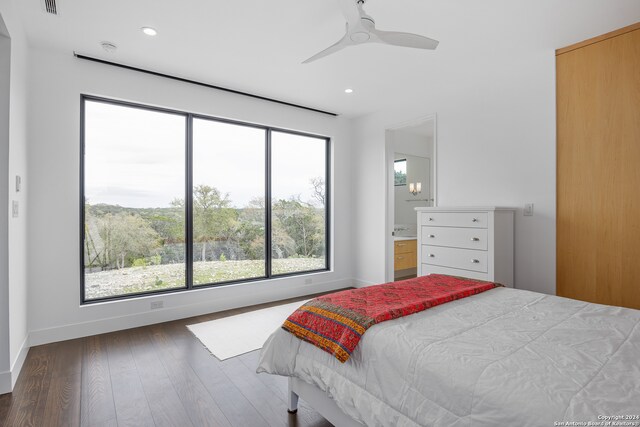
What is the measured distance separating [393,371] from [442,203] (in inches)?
116

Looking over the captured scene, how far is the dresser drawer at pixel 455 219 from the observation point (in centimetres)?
310

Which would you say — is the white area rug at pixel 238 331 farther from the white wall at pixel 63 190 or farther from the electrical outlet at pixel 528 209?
the electrical outlet at pixel 528 209

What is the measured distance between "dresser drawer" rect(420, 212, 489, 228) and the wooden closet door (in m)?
0.66

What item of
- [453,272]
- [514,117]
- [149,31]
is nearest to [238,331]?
[453,272]

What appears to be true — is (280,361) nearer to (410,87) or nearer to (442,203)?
(442,203)

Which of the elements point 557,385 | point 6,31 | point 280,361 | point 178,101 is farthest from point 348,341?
point 178,101

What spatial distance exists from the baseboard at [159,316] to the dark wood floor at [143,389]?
109mm

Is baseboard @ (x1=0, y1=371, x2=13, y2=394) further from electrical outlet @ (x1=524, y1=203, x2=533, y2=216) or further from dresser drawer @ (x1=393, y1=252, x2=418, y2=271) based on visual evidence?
dresser drawer @ (x1=393, y1=252, x2=418, y2=271)

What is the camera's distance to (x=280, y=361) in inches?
70.3

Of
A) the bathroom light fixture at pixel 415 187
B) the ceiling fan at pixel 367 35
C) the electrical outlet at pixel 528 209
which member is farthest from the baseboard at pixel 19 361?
the bathroom light fixture at pixel 415 187

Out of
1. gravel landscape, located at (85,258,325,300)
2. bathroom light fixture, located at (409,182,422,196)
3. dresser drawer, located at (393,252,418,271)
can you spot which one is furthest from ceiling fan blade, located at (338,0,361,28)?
bathroom light fixture, located at (409,182,422,196)

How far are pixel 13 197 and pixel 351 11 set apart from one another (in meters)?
2.59

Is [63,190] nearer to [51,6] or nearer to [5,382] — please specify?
[51,6]

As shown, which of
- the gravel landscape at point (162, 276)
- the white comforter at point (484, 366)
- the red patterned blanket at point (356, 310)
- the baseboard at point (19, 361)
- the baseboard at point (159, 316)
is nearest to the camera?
the white comforter at point (484, 366)
